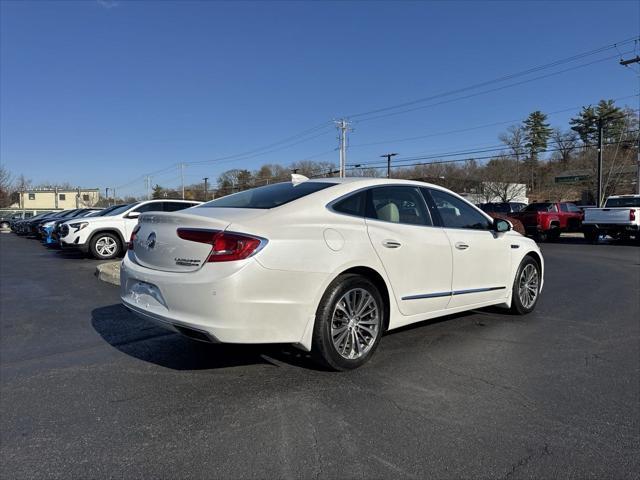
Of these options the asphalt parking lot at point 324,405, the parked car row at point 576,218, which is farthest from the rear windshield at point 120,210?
the parked car row at point 576,218

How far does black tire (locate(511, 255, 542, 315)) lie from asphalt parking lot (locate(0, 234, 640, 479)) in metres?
0.39

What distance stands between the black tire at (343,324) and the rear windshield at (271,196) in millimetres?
834

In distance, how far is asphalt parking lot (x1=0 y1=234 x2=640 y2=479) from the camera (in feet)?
8.11

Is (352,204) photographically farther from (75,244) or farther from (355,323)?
(75,244)

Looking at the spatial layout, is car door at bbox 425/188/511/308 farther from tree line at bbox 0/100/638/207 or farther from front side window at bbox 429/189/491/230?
tree line at bbox 0/100/638/207

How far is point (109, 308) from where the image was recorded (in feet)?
20.4

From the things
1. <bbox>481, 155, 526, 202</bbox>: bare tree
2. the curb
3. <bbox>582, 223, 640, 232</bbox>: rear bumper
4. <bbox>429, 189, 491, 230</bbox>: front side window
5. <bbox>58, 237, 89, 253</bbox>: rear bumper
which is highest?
<bbox>481, 155, 526, 202</bbox>: bare tree

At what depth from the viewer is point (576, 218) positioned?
23.1m

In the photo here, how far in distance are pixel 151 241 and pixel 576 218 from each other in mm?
24098

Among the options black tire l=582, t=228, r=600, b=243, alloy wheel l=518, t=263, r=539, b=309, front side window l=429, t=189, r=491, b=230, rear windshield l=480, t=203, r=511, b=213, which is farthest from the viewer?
rear windshield l=480, t=203, r=511, b=213

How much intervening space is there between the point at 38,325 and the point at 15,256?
10726 mm

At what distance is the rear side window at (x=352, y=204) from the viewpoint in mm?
3835

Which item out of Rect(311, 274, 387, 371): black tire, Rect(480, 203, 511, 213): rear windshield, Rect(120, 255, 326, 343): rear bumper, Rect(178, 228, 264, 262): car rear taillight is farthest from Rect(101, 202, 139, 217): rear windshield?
Rect(480, 203, 511, 213): rear windshield

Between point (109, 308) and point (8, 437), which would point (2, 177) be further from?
point (8, 437)
